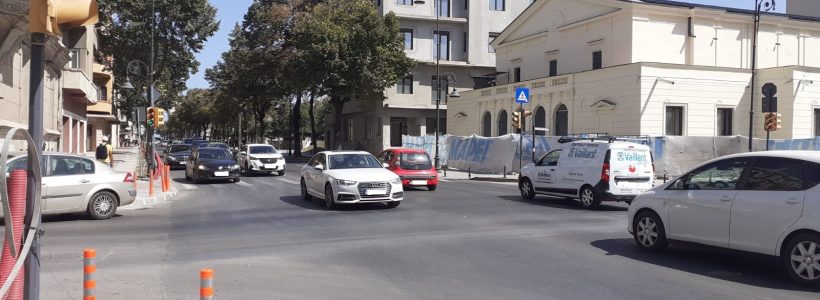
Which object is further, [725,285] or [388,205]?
[388,205]

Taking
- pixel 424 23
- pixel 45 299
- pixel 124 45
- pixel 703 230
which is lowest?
pixel 45 299

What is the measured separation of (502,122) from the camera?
43062 mm

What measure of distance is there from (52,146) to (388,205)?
786 inches

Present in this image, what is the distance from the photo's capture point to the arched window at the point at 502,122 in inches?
1684

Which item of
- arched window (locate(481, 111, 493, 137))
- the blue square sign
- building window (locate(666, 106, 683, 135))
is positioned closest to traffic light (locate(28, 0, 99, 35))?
the blue square sign

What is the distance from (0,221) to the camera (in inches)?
468

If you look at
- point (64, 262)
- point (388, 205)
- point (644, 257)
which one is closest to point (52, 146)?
point (388, 205)

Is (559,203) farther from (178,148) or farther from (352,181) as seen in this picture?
(178,148)

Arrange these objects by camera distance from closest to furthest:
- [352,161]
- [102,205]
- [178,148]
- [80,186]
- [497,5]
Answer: [80,186] < [102,205] < [352,161] < [178,148] < [497,5]

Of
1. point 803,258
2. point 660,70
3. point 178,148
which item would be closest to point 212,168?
point 178,148

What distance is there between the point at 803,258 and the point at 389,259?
5.09 m

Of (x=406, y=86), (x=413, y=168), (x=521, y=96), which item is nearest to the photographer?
(x=413, y=168)

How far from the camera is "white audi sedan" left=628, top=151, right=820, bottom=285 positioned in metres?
7.32

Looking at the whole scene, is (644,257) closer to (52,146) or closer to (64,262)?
(64,262)
